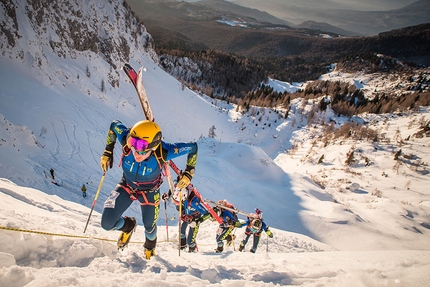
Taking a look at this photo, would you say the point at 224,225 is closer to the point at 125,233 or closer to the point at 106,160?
the point at 125,233

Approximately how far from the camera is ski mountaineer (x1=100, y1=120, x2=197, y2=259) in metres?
3.59

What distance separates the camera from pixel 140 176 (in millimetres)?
3834

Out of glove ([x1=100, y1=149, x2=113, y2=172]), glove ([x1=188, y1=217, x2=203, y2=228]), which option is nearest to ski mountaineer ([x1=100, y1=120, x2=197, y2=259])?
glove ([x1=100, y1=149, x2=113, y2=172])

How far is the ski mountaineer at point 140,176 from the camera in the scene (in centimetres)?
359

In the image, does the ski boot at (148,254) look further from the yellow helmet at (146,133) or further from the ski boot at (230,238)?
the ski boot at (230,238)

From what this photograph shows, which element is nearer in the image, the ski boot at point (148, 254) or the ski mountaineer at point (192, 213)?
the ski boot at point (148, 254)

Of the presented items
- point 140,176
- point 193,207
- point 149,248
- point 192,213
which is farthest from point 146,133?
point 192,213

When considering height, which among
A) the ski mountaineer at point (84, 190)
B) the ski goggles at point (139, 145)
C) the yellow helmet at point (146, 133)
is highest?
the yellow helmet at point (146, 133)

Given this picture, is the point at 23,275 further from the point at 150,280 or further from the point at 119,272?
the point at 150,280

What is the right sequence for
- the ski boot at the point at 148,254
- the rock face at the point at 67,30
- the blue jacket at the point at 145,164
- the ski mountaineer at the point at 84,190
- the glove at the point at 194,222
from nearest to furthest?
the ski boot at the point at 148,254
the blue jacket at the point at 145,164
the glove at the point at 194,222
the ski mountaineer at the point at 84,190
the rock face at the point at 67,30

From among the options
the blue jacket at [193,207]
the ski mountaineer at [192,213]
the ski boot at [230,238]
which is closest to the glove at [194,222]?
the ski mountaineer at [192,213]

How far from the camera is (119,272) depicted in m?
2.79

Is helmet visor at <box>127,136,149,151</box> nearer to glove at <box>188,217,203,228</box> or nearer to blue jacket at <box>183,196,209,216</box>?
blue jacket at <box>183,196,209,216</box>

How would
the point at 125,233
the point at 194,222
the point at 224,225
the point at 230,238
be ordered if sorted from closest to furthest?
1. the point at 125,233
2. the point at 194,222
3. the point at 224,225
4. the point at 230,238
